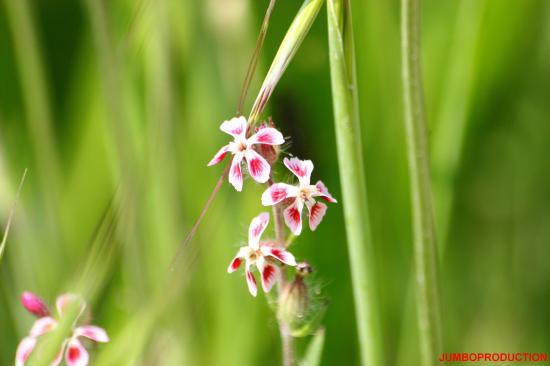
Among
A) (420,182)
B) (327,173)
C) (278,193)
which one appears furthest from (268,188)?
(327,173)

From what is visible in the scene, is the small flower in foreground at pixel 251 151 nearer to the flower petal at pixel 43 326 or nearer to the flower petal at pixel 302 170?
the flower petal at pixel 302 170

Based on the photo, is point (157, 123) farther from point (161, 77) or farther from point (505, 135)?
point (505, 135)

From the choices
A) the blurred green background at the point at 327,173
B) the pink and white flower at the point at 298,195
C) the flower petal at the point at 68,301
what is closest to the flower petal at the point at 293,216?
the pink and white flower at the point at 298,195

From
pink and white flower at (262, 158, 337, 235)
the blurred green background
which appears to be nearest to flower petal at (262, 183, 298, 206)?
pink and white flower at (262, 158, 337, 235)

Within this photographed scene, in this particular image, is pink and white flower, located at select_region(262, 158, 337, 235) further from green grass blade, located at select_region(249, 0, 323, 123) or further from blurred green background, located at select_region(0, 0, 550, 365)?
blurred green background, located at select_region(0, 0, 550, 365)

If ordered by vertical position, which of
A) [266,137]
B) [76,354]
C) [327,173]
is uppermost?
[327,173]

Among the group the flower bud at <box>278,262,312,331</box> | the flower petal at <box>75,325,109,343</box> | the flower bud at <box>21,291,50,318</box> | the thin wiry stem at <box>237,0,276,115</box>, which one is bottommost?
the flower petal at <box>75,325,109,343</box>

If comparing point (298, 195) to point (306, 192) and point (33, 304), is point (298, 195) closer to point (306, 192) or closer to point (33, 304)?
point (306, 192)
